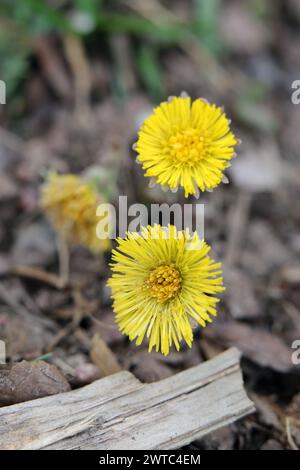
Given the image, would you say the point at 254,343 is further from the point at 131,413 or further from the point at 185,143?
the point at 185,143

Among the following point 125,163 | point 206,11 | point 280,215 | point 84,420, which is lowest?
point 84,420

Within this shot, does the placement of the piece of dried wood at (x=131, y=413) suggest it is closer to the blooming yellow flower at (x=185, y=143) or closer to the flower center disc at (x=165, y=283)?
the flower center disc at (x=165, y=283)

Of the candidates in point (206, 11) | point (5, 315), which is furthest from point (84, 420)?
point (206, 11)

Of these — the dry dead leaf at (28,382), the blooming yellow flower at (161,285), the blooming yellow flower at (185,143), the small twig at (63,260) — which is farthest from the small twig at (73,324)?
the blooming yellow flower at (185,143)

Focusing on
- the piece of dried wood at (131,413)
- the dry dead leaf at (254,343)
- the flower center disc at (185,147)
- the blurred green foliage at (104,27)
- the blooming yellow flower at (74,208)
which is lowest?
the piece of dried wood at (131,413)

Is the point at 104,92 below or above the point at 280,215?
above
